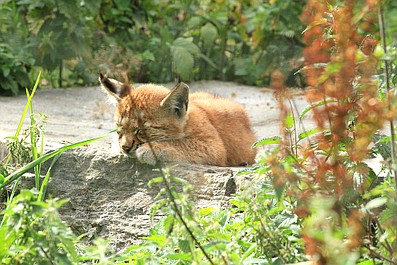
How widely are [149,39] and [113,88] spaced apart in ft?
12.9

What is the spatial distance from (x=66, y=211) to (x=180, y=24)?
5.45m

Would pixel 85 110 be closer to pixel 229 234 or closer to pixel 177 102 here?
pixel 177 102

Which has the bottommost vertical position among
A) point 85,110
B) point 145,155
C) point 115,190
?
point 85,110

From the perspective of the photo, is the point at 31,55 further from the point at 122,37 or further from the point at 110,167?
the point at 110,167

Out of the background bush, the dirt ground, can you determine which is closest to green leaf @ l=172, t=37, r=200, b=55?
the background bush

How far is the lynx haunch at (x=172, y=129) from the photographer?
214 inches

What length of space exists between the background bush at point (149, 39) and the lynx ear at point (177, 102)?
100 inches

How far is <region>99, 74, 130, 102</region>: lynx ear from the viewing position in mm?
5719

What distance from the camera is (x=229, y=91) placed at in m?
9.50

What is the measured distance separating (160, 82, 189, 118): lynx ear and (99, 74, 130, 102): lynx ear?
291mm

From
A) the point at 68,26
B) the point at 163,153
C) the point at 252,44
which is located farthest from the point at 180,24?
the point at 163,153

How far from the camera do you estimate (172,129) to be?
571 cm

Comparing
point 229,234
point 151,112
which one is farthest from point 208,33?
point 229,234

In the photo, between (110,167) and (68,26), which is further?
(68,26)
